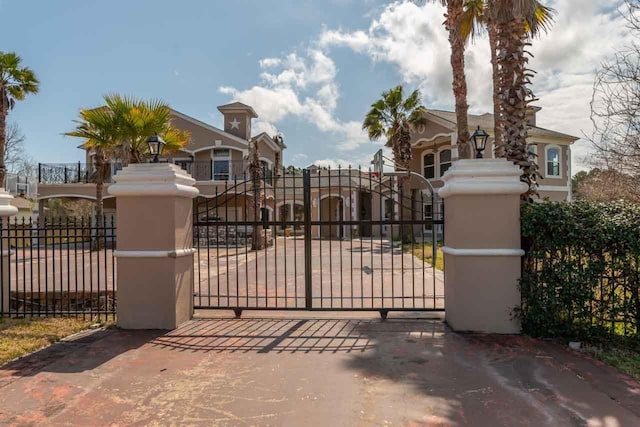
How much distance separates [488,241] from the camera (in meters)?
5.82

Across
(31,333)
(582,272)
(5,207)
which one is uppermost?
(5,207)

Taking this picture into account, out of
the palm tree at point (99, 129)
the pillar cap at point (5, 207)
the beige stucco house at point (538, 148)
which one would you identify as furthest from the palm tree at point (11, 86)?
the beige stucco house at point (538, 148)

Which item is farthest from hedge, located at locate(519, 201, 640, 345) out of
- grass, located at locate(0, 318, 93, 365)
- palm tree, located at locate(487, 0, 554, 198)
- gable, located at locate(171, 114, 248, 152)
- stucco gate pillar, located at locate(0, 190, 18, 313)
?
gable, located at locate(171, 114, 248, 152)

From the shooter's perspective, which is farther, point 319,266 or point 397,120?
point 397,120

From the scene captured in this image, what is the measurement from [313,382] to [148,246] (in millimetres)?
3390

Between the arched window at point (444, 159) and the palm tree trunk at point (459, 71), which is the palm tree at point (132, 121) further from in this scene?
the arched window at point (444, 159)

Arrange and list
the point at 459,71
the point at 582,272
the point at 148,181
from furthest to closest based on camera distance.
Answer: the point at 459,71
the point at 148,181
the point at 582,272

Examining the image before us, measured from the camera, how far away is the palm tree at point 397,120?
22531mm

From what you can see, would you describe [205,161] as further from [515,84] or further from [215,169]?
[515,84]

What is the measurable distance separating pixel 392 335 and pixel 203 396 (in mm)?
2825

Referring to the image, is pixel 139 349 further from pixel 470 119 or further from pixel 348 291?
pixel 470 119

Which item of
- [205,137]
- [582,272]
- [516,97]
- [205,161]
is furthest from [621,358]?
[205,137]

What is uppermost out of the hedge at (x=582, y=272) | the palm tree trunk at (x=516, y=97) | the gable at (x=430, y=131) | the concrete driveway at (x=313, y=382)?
the gable at (x=430, y=131)

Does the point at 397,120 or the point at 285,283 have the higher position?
the point at 397,120
